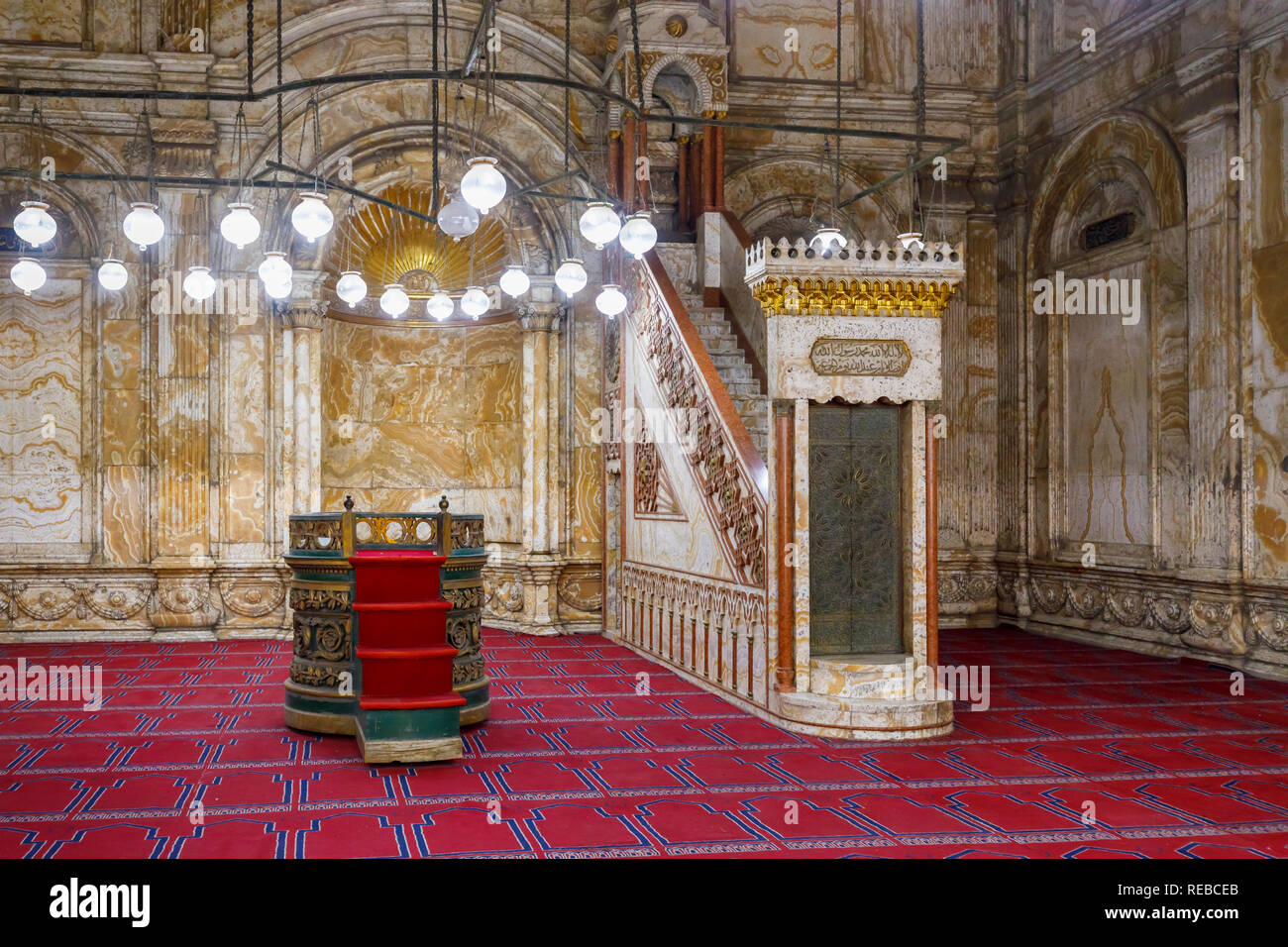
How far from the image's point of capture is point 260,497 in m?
10.5

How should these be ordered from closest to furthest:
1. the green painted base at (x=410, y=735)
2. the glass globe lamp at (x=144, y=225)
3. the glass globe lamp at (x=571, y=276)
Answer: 1. the green painted base at (x=410, y=735)
2. the glass globe lamp at (x=144, y=225)
3. the glass globe lamp at (x=571, y=276)

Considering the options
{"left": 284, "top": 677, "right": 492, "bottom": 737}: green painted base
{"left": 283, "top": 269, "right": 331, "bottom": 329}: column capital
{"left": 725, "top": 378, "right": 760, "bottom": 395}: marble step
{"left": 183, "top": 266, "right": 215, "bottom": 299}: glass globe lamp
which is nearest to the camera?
{"left": 284, "top": 677, "right": 492, "bottom": 737}: green painted base

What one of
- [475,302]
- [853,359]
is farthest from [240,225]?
[853,359]

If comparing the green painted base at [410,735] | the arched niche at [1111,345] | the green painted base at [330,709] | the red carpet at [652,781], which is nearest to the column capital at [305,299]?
the red carpet at [652,781]

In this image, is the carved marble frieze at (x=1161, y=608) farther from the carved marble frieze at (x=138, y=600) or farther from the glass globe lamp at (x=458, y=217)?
the carved marble frieze at (x=138, y=600)

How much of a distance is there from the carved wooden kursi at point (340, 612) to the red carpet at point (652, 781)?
0.18 metres

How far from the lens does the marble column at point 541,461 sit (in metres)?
10.7

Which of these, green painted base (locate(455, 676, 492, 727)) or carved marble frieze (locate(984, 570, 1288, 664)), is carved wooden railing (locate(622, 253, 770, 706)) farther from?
carved marble frieze (locate(984, 570, 1288, 664))

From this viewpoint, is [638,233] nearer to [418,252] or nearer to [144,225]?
[144,225]

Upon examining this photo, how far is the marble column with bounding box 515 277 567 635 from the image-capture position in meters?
10.7

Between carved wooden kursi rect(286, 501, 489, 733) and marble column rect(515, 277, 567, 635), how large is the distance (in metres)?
3.94

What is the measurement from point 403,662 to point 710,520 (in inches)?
102

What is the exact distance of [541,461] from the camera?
Answer: 430 inches

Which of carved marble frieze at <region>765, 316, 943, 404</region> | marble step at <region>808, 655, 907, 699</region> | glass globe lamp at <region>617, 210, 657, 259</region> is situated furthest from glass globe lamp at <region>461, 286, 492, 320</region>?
marble step at <region>808, 655, 907, 699</region>
